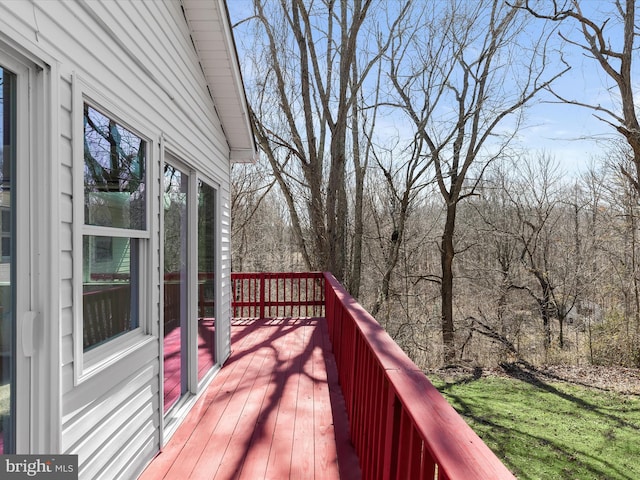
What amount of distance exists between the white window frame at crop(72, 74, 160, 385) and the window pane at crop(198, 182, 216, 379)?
4.35ft

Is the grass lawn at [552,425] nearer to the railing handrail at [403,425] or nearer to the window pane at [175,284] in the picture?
the railing handrail at [403,425]

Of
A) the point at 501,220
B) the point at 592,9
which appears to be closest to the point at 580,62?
the point at 592,9

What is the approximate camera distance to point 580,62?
9352mm

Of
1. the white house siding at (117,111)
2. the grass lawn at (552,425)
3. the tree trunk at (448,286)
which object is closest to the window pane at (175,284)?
the white house siding at (117,111)

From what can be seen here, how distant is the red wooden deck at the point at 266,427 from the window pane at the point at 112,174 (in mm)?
1659

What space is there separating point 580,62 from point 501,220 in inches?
279

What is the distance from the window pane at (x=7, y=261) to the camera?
138 cm

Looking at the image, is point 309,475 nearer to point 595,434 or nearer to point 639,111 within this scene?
point 595,434

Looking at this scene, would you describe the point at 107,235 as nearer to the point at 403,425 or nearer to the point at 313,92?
the point at 403,425

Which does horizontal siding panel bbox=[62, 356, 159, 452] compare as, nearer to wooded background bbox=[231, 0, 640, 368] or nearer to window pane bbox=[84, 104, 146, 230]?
window pane bbox=[84, 104, 146, 230]

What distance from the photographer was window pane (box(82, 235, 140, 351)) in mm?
1893

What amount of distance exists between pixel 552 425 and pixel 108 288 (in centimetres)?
708

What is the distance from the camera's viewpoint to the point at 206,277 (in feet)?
13.5

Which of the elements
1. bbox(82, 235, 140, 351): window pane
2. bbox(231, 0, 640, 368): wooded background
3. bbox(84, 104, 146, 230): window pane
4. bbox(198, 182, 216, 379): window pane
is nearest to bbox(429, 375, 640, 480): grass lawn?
bbox(231, 0, 640, 368): wooded background
